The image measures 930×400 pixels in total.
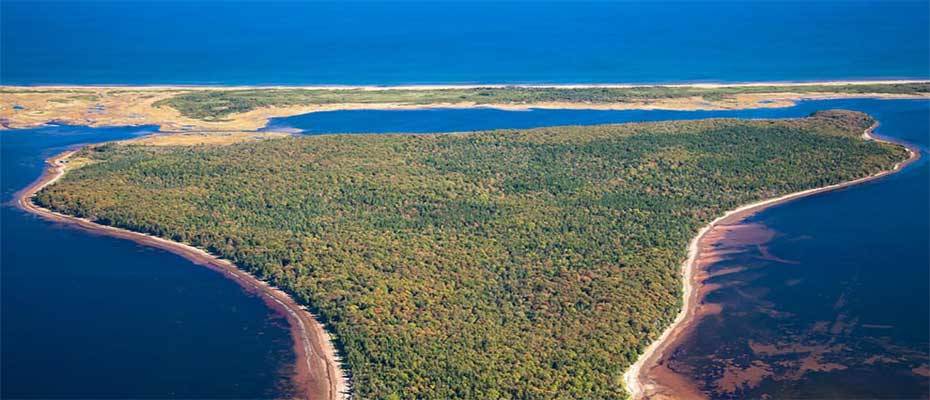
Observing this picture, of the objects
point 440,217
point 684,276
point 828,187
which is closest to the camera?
point 684,276

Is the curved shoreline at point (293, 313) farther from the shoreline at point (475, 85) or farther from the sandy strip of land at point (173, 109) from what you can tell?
the shoreline at point (475, 85)

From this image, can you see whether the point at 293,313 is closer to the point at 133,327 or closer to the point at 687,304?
the point at 133,327

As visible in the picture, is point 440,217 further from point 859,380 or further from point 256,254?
point 859,380

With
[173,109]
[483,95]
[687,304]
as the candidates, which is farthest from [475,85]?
[687,304]

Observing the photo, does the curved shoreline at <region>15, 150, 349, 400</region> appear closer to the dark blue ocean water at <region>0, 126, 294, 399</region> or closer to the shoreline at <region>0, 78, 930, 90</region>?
the dark blue ocean water at <region>0, 126, 294, 399</region>

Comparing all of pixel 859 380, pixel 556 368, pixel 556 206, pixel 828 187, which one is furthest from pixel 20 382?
pixel 828 187

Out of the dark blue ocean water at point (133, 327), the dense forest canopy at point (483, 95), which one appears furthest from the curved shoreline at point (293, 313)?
the dense forest canopy at point (483, 95)
